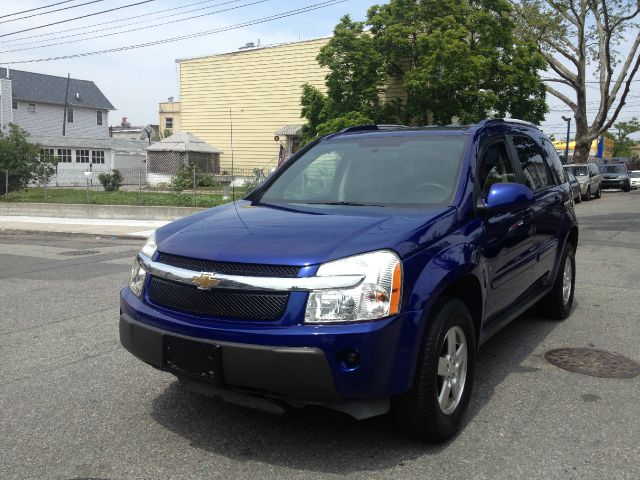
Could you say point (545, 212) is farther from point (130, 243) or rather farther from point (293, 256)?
point (130, 243)

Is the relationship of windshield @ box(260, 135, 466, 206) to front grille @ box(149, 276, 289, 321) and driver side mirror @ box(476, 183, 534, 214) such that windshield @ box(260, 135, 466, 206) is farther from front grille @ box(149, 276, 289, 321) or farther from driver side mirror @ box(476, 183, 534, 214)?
front grille @ box(149, 276, 289, 321)

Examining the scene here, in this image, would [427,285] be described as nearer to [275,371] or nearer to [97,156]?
[275,371]

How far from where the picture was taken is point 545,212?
520cm

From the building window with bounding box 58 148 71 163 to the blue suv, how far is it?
144ft

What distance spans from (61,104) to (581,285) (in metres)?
51.4

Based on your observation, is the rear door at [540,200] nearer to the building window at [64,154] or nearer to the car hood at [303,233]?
the car hood at [303,233]

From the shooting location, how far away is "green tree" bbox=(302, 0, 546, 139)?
2069cm

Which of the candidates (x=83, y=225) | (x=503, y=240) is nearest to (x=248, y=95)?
(x=83, y=225)

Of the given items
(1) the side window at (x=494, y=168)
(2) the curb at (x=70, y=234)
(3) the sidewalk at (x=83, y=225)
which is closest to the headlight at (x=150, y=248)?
(1) the side window at (x=494, y=168)

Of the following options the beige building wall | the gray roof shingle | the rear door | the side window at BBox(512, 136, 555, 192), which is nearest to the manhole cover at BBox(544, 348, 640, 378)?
the rear door

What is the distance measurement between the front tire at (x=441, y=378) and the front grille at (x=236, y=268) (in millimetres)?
830

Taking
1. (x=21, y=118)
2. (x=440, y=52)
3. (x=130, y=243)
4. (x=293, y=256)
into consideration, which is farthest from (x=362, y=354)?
(x=21, y=118)

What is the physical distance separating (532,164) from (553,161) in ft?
2.61

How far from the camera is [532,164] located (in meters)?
5.36
